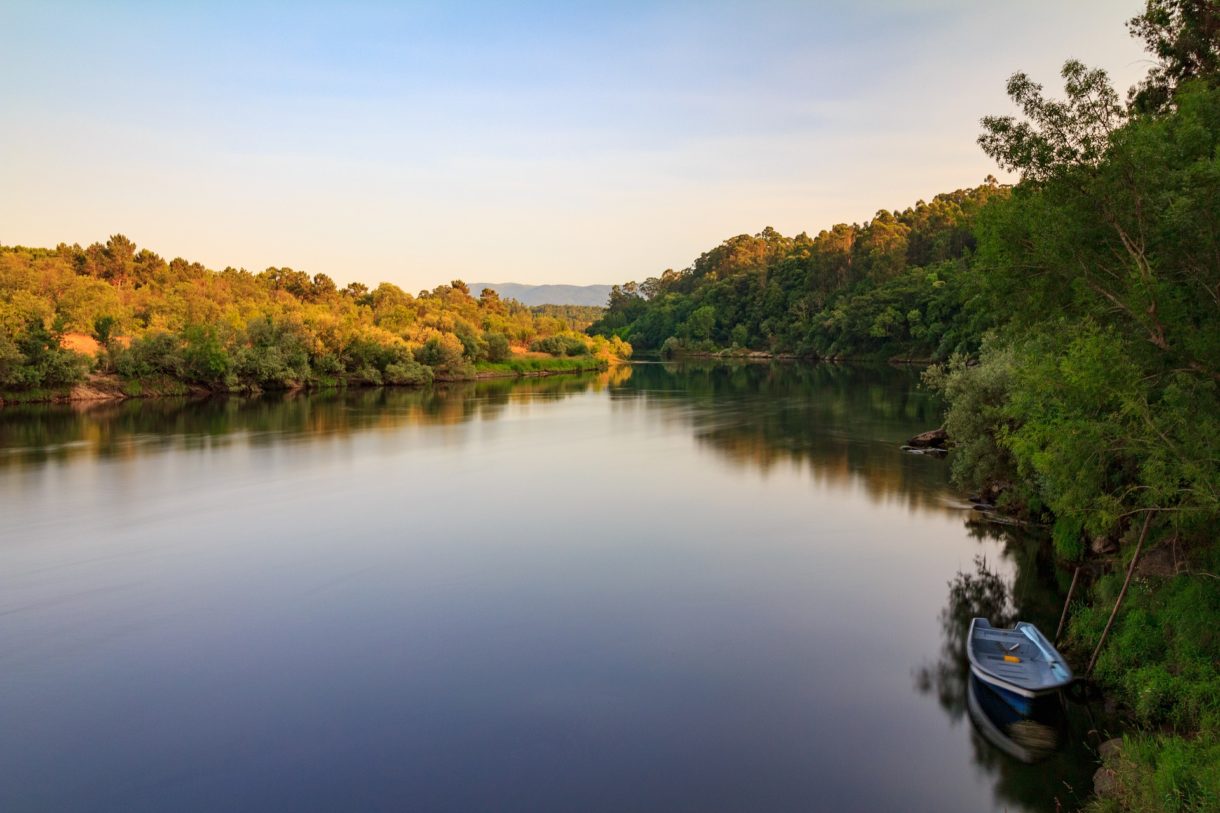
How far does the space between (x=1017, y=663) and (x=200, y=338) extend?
58369 millimetres

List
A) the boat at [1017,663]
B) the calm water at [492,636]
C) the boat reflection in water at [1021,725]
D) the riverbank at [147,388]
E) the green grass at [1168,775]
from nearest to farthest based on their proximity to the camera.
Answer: the green grass at [1168,775], the calm water at [492,636], the boat reflection in water at [1021,725], the boat at [1017,663], the riverbank at [147,388]

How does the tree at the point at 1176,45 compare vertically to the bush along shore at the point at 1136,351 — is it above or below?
above

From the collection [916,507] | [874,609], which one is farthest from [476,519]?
[916,507]

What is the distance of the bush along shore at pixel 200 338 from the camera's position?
48.1 meters

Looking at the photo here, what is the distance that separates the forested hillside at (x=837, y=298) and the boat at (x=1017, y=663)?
207ft

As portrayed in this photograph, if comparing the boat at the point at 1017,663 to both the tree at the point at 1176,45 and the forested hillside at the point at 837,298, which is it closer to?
the tree at the point at 1176,45

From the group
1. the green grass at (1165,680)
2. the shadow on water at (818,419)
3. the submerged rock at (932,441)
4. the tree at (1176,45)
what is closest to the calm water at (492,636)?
the shadow on water at (818,419)

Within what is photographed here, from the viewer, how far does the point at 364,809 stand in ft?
29.7

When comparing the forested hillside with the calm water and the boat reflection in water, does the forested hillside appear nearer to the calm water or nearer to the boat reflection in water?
the calm water

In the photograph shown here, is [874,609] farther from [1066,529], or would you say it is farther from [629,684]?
[629,684]

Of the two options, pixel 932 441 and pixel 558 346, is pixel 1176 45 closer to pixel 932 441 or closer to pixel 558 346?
pixel 932 441

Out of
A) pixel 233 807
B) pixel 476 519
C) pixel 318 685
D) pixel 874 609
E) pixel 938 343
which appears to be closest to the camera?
pixel 233 807

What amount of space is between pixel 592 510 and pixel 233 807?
15192mm

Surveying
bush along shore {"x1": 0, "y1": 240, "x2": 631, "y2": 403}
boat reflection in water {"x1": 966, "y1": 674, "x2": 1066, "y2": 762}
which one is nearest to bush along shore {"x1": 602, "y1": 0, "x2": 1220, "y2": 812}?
boat reflection in water {"x1": 966, "y1": 674, "x2": 1066, "y2": 762}
